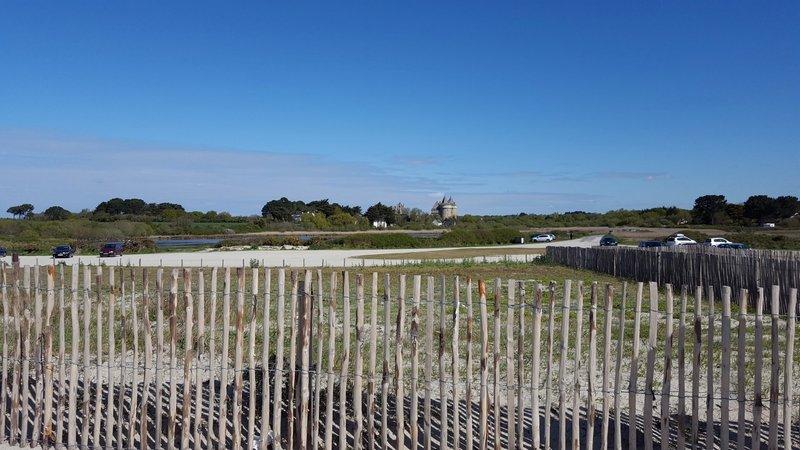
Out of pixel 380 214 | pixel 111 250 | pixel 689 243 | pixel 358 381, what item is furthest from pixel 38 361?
pixel 380 214

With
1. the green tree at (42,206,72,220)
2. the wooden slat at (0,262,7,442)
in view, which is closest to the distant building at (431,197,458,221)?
the green tree at (42,206,72,220)

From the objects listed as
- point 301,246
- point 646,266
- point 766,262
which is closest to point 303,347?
point 766,262

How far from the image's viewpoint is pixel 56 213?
93.8m

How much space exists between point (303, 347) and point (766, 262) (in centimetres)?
1403

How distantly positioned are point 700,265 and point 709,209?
73983 mm

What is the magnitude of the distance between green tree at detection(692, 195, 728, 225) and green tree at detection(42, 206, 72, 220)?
87671 millimetres

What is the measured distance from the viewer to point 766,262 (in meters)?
15.3

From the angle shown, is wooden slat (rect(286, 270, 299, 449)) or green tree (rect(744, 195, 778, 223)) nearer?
wooden slat (rect(286, 270, 299, 449))

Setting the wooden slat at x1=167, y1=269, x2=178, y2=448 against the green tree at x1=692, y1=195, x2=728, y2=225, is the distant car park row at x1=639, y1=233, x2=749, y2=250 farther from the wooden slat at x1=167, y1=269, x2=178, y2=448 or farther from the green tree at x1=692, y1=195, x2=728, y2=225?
the green tree at x1=692, y1=195, x2=728, y2=225

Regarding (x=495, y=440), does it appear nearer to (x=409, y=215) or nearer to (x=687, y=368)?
(x=687, y=368)

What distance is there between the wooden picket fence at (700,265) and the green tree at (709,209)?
6152cm

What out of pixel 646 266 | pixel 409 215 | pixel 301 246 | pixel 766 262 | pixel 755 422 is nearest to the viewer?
pixel 755 422

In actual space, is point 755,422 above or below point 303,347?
below

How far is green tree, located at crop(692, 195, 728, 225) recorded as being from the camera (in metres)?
80.7
